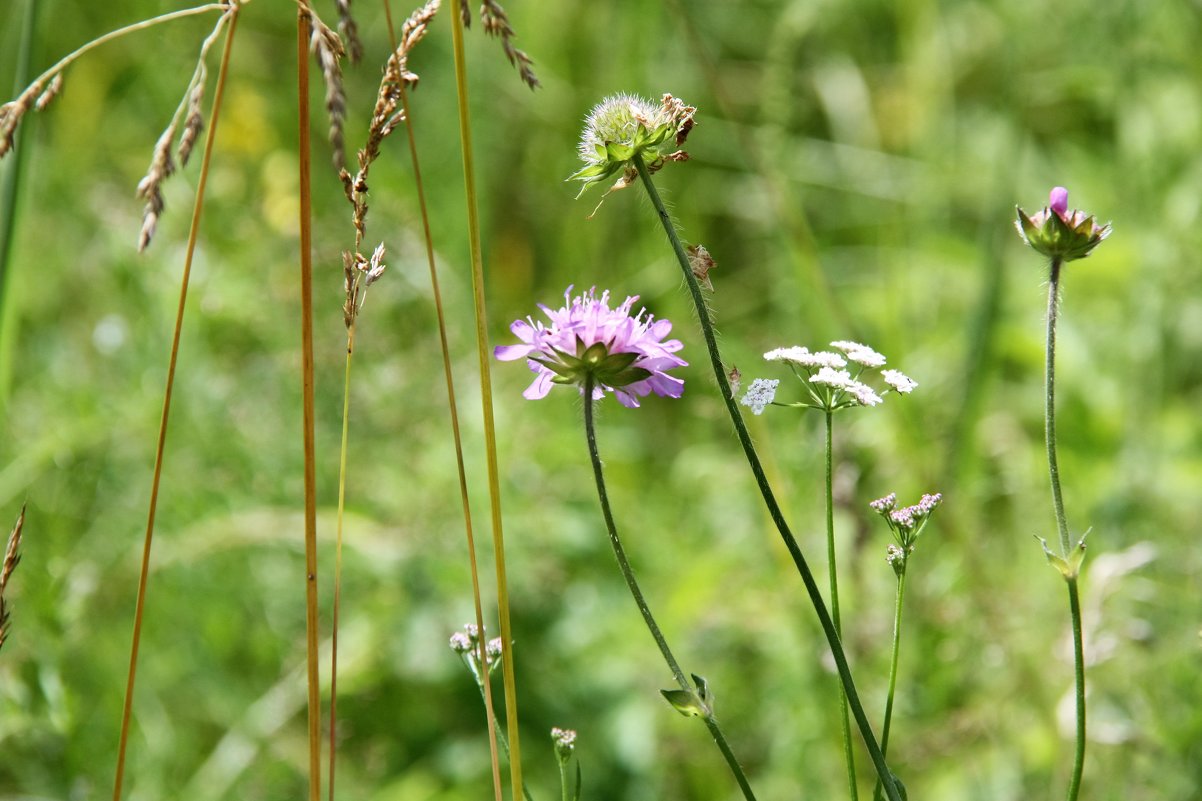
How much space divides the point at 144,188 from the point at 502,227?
2.63 m

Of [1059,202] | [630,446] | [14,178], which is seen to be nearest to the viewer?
[1059,202]

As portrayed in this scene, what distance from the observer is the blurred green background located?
6.22 feet

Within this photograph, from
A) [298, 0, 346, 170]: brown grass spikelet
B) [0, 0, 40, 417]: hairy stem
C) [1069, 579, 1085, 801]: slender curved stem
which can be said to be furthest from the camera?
[0, 0, 40, 417]: hairy stem

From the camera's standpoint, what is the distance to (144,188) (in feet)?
2.95

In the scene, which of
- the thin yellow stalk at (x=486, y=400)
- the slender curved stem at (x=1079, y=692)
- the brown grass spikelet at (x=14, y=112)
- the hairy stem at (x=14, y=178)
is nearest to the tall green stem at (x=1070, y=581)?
the slender curved stem at (x=1079, y=692)

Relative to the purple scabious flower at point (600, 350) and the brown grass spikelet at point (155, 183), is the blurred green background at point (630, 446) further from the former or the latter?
the brown grass spikelet at point (155, 183)

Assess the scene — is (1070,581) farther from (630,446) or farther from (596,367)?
(630,446)

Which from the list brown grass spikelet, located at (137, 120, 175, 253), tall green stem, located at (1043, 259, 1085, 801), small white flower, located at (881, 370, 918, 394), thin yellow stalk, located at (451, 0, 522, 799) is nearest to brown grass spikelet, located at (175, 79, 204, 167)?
brown grass spikelet, located at (137, 120, 175, 253)

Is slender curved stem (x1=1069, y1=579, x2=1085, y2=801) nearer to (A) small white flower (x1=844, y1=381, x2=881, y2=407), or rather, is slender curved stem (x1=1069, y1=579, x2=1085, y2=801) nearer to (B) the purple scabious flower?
(A) small white flower (x1=844, y1=381, x2=881, y2=407)

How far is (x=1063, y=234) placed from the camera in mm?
917

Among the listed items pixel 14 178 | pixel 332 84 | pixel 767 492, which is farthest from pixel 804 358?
pixel 14 178

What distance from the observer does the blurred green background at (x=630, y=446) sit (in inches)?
74.7

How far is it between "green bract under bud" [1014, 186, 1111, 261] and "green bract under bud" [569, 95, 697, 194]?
0.28 metres

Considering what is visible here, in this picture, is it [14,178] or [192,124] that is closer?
[192,124]
